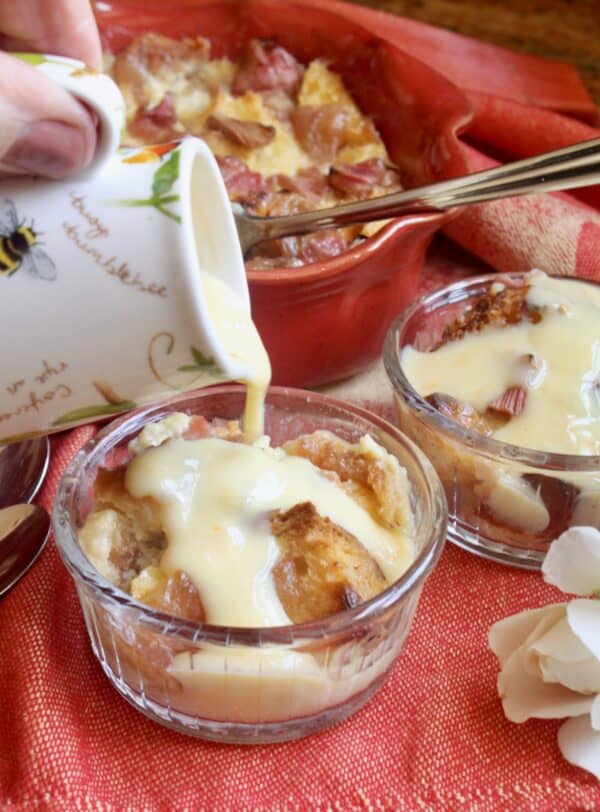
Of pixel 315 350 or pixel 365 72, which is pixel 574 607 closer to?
pixel 315 350

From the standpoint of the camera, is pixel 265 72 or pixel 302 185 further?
pixel 265 72

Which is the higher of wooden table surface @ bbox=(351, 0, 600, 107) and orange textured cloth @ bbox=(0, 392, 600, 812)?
wooden table surface @ bbox=(351, 0, 600, 107)

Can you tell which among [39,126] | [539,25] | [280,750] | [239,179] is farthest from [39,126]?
[539,25]

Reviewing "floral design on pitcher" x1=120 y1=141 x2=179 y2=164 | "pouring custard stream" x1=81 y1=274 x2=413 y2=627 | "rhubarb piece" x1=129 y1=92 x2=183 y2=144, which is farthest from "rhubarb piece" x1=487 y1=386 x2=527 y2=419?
"rhubarb piece" x1=129 y1=92 x2=183 y2=144

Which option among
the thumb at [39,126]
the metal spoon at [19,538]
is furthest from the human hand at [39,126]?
the metal spoon at [19,538]

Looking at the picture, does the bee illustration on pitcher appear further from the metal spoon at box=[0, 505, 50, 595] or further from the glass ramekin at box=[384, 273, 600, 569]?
the glass ramekin at box=[384, 273, 600, 569]

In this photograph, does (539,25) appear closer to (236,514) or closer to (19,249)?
(236,514)

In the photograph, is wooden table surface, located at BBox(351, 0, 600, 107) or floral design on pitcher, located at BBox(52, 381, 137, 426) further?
wooden table surface, located at BBox(351, 0, 600, 107)
